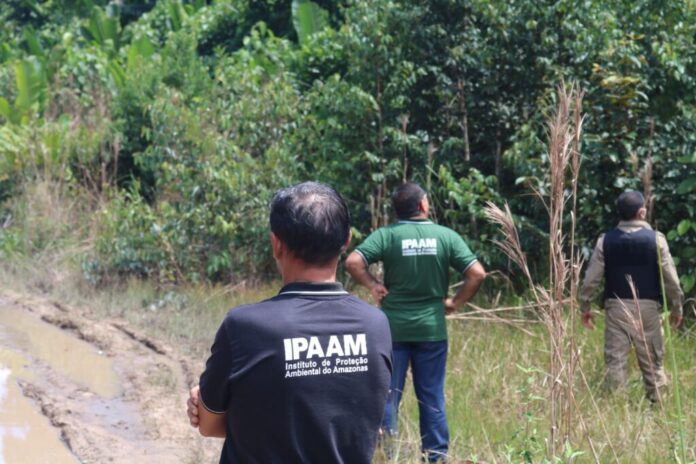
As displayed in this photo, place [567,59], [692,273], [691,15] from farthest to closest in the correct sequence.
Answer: [567,59] < [691,15] < [692,273]

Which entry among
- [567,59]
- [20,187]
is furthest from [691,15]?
[20,187]

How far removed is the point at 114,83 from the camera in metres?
17.8

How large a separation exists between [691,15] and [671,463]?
5547 millimetres

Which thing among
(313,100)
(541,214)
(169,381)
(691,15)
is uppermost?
(691,15)

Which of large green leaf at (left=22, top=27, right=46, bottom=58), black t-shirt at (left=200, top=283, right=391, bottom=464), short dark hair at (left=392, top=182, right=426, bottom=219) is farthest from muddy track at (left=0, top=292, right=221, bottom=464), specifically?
large green leaf at (left=22, top=27, right=46, bottom=58)

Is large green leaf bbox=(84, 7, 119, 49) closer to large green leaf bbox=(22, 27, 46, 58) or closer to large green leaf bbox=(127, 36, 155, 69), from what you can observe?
large green leaf bbox=(22, 27, 46, 58)

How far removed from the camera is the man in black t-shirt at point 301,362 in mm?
2781

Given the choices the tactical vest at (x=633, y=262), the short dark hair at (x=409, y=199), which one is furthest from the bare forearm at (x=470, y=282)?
the tactical vest at (x=633, y=262)

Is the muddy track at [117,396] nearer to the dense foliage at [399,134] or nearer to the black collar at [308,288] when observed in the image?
the dense foliage at [399,134]

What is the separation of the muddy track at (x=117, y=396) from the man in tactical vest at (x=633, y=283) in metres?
2.99

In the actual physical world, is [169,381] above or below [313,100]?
below

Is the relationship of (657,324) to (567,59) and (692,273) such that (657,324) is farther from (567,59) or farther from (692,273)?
(567,59)

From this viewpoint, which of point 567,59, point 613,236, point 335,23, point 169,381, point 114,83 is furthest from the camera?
point 335,23

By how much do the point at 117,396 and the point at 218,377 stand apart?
5.64 m
